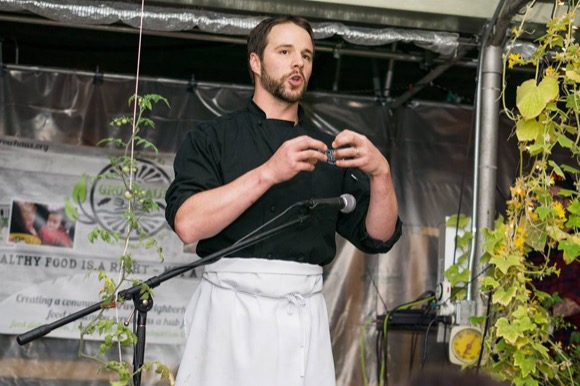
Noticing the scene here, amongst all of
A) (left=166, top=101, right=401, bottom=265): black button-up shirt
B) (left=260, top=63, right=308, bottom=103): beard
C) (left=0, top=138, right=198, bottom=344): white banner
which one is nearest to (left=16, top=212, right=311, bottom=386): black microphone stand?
(left=166, top=101, right=401, bottom=265): black button-up shirt

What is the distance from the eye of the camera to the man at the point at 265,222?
2.44 metres

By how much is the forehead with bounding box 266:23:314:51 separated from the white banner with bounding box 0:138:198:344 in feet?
6.78

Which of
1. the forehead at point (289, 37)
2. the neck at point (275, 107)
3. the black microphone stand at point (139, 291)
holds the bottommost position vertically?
the black microphone stand at point (139, 291)

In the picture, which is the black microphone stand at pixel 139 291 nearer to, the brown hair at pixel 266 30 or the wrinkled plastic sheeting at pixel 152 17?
the brown hair at pixel 266 30

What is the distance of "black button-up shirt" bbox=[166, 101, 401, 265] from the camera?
8.37 feet

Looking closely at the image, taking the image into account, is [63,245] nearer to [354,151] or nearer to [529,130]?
[529,130]

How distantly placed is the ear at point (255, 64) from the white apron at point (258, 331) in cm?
63

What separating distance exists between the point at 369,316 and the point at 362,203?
2.24 m

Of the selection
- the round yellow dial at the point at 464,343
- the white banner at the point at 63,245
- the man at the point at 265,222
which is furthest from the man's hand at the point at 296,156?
the white banner at the point at 63,245

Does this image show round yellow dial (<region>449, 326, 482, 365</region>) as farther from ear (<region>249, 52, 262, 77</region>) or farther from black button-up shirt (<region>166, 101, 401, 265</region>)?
ear (<region>249, 52, 262, 77</region>)

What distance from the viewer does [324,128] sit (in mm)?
4969

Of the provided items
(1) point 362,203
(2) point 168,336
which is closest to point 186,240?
(1) point 362,203

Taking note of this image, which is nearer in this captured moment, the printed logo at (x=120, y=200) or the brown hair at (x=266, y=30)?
the brown hair at (x=266, y=30)

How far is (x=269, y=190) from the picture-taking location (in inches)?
103
